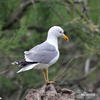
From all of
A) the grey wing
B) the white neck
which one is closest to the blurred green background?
the white neck

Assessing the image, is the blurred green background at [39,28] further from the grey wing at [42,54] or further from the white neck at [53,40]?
the grey wing at [42,54]

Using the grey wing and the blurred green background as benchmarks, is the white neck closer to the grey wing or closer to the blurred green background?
the grey wing

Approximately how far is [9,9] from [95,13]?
2.40 m

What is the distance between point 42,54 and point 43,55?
0.02 meters

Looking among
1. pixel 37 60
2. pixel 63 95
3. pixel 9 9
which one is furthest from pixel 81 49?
pixel 63 95

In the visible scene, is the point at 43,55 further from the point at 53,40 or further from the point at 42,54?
the point at 53,40

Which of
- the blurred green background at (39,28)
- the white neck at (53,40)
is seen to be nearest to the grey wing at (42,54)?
the white neck at (53,40)

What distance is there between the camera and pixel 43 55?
476 centimetres

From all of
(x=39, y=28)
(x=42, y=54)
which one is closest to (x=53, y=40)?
(x=42, y=54)

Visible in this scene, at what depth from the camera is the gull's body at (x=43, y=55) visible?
14.6ft

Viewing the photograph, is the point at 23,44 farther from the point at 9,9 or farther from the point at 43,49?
the point at 43,49

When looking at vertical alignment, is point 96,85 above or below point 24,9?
below

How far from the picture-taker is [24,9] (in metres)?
7.43

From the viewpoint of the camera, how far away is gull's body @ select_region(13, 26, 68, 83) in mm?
4457
